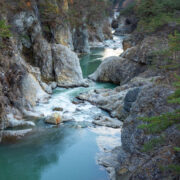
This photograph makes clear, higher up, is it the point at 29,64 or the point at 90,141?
the point at 29,64

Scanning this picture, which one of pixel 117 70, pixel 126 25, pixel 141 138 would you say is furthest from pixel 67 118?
pixel 126 25

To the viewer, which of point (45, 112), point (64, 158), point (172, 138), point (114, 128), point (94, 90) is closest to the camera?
point (172, 138)

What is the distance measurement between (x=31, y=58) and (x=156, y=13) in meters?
12.6

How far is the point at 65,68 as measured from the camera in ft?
67.4

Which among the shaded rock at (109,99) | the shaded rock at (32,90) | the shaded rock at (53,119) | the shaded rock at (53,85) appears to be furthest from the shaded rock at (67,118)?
the shaded rock at (53,85)

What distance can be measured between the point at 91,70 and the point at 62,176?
59.8 ft

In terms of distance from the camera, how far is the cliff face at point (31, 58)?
1327 centimetres

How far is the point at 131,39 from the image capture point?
88.7ft

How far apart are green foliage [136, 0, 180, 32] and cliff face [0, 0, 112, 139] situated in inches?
306

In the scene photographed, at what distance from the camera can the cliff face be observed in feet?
43.5

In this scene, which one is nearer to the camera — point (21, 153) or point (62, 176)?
point (62, 176)

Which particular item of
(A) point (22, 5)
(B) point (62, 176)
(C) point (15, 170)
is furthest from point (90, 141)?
(A) point (22, 5)

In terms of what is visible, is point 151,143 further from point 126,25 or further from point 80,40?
point 126,25

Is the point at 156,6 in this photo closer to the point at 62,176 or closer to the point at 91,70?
the point at 91,70
